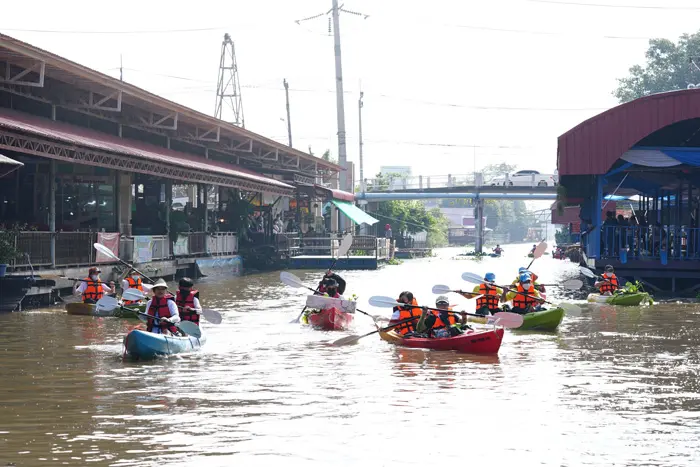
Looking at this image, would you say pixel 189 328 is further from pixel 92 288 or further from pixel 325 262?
pixel 325 262

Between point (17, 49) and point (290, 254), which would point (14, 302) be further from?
point (290, 254)

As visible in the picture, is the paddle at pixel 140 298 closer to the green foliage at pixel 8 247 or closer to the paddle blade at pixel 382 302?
the paddle blade at pixel 382 302

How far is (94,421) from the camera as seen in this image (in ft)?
32.7

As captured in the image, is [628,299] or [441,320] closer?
[441,320]

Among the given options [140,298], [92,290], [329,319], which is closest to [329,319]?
[329,319]

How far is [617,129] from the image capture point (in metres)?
28.3

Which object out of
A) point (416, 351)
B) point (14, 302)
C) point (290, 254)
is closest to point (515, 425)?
point (416, 351)

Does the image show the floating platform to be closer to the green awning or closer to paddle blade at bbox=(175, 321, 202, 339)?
the green awning

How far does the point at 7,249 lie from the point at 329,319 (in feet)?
22.4

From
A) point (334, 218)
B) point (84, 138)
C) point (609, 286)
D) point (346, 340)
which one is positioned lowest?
point (346, 340)

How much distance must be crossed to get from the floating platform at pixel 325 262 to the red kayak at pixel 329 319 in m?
22.4

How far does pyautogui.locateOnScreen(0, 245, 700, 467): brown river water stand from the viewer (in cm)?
877

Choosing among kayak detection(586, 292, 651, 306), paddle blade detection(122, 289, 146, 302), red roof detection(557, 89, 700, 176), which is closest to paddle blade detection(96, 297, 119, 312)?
paddle blade detection(122, 289, 146, 302)

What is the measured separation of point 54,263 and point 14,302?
205cm
